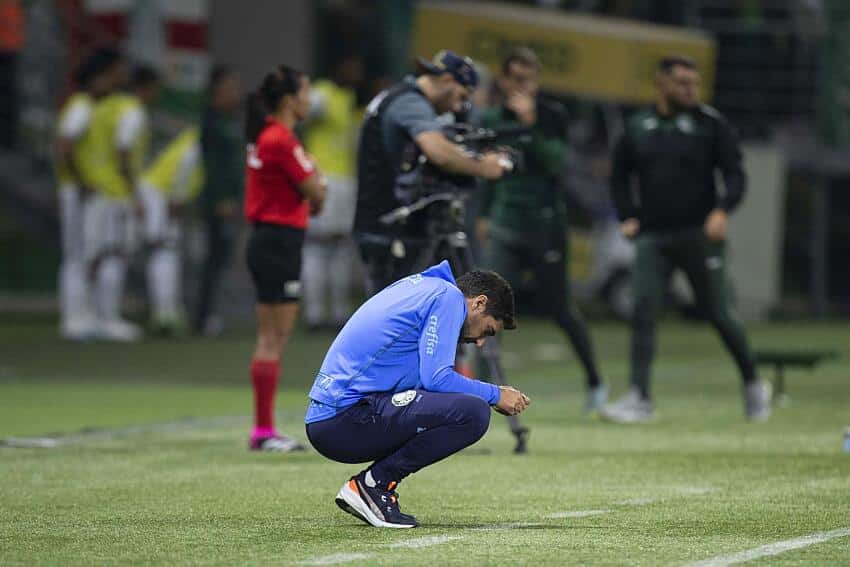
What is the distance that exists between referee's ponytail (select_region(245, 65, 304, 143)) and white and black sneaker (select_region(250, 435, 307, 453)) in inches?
65.4

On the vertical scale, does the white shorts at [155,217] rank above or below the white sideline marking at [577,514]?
below

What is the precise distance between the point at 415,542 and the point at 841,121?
58.9 feet

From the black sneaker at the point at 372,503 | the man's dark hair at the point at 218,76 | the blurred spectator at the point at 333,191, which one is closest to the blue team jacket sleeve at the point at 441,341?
the black sneaker at the point at 372,503

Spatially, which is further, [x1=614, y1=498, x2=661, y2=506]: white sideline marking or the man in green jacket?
the man in green jacket

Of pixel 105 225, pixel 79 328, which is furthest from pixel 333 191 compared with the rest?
pixel 79 328

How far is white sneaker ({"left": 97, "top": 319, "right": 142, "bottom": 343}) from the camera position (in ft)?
64.2

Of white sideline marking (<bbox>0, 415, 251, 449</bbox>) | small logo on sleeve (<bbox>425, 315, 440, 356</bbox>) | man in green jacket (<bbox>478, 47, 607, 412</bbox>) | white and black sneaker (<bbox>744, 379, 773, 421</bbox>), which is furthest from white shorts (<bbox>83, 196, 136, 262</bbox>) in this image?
small logo on sleeve (<bbox>425, 315, 440, 356</bbox>)

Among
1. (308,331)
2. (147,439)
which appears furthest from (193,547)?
(308,331)

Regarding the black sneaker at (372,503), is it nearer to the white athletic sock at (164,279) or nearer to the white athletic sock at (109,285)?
the white athletic sock at (109,285)

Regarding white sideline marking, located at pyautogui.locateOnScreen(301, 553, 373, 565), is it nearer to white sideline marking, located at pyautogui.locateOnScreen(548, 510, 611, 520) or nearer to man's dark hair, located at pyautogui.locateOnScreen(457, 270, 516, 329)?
man's dark hair, located at pyautogui.locateOnScreen(457, 270, 516, 329)

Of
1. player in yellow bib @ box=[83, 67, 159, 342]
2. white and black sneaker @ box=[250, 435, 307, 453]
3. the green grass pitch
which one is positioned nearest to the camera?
the green grass pitch

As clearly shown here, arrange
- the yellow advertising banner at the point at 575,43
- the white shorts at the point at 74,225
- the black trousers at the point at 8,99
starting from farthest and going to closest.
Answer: the black trousers at the point at 8,99, the yellow advertising banner at the point at 575,43, the white shorts at the point at 74,225

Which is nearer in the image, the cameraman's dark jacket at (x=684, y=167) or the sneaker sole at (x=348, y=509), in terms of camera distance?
the sneaker sole at (x=348, y=509)

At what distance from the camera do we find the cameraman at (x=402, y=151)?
10438mm
